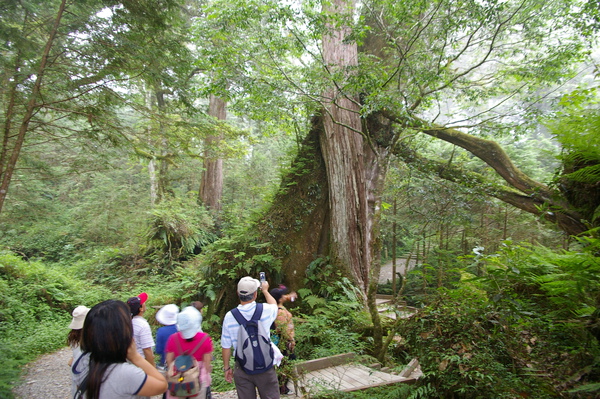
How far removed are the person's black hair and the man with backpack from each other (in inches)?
43.5

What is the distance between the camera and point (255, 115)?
26.3 feet

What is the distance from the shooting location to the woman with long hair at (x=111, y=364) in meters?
2.13

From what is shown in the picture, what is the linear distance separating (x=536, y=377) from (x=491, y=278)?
3.84ft

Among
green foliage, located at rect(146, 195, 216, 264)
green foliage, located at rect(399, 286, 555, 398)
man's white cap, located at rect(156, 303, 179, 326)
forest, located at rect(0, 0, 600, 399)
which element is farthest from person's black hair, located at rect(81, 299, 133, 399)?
green foliage, located at rect(146, 195, 216, 264)

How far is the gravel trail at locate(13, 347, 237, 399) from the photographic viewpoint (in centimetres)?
540

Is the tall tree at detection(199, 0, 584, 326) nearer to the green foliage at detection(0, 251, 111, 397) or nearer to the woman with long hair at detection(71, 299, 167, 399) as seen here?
the woman with long hair at detection(71, 299, 167, 399)

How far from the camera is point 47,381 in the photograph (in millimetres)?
5996

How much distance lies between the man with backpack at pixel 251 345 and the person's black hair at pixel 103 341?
43.5 inches

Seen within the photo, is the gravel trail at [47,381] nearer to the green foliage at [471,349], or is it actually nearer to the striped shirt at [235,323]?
the striped shirt at [235,323]

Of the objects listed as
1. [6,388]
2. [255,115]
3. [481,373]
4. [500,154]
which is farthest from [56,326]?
[500,154]

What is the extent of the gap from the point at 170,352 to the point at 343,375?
2694mm

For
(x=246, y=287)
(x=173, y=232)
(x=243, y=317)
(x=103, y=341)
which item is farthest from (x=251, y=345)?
(x=173, y=232)

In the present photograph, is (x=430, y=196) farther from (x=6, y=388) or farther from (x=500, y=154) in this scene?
(x=6, y=388)

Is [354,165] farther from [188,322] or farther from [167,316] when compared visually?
[188,322]
